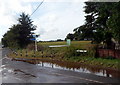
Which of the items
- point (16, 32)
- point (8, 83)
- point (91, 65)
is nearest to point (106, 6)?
point (91, 65)

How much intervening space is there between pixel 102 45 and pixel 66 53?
4759mm

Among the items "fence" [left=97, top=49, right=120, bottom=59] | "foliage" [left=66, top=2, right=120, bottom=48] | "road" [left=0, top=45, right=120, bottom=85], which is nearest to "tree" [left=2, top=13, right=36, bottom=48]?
"foliage" [left=66, top=2, right=120, bottom=48]

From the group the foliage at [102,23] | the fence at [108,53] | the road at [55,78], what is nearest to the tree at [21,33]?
the foliage at [102,23]

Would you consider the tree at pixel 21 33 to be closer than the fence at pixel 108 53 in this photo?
No

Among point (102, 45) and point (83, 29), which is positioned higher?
point (83, 29)

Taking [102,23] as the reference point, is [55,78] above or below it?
below

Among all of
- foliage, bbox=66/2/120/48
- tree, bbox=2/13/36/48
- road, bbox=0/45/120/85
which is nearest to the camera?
road, bbox=0/45/120/85

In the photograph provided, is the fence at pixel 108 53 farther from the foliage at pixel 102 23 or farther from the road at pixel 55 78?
the road at pixel 55 78

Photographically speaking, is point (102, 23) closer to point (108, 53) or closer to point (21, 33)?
point (108, 53)

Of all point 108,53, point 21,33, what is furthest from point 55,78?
point 21,33

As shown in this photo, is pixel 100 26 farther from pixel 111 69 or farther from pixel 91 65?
pixel 111 69

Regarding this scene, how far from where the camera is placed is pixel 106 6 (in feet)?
60.7

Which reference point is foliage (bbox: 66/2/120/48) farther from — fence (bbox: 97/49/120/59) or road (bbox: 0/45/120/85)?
road (bbox: 0/45/120/85)

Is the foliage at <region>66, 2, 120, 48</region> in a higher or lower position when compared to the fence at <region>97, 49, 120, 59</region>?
higher
